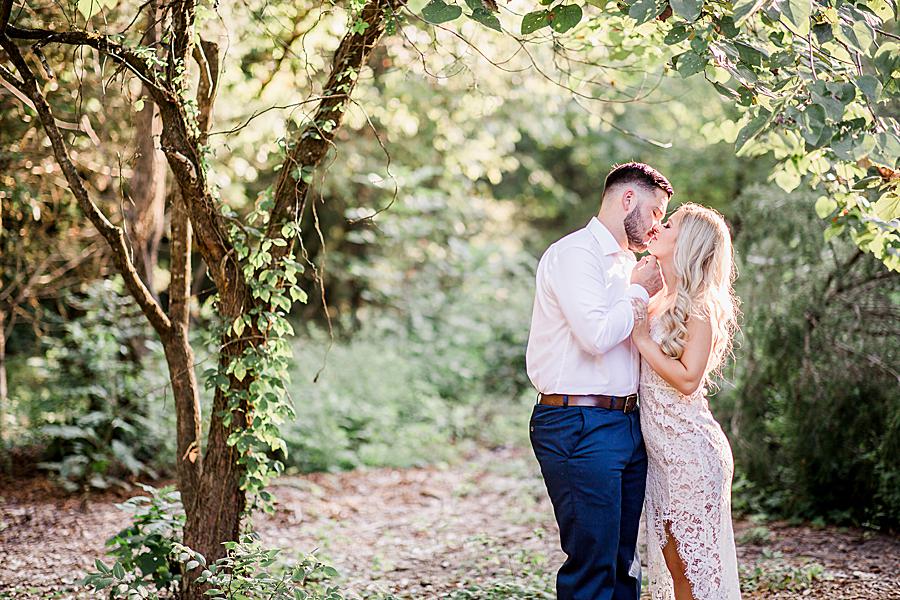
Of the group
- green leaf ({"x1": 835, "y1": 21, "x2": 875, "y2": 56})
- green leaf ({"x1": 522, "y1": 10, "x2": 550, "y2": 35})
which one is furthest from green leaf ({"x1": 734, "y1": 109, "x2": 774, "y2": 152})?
green leaf ({"x1": 522, "y1": 10, "x2": 550, "y2": 35})

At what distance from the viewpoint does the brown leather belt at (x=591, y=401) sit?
2.99 m

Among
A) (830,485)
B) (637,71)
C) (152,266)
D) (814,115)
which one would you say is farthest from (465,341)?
(814,115)

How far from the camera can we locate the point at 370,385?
8.50 meters

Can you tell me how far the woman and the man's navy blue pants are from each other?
0.60 feet

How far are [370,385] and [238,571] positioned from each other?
17.6 feet

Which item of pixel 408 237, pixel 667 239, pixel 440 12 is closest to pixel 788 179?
pixel 667 239

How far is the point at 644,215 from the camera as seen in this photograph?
3.16 metres

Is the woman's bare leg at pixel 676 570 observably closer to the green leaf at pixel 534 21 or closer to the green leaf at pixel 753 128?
the green leaf at pixel 753 128

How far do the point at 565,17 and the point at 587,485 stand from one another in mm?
1588

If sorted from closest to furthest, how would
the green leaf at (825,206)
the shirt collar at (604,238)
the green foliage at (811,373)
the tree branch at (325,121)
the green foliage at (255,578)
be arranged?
the green foliage at (255,578)
the shirt collar at (604,238)
the tree branch at (325,121)
the green leaf at (825,206)
the green foliage at (811,373)

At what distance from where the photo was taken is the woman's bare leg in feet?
10.3

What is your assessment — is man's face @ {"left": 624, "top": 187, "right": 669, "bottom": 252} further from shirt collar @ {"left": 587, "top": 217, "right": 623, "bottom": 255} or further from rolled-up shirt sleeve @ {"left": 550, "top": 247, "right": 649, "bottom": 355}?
rolled-up shirt sleeve @ {"left": 550, "top": 247, "right": 649, "bottom": 355}

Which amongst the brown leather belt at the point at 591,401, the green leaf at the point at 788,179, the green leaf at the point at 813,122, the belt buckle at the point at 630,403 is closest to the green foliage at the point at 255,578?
the brown leather belt at the point at 591,401

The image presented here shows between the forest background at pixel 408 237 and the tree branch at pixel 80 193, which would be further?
the forest background at pixel 408 237
